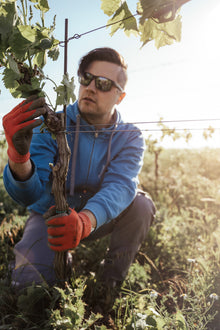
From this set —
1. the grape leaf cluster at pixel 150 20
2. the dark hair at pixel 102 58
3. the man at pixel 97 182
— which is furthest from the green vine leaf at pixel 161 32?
the dark hair at pixel 102 58

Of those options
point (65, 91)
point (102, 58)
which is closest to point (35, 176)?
point (65, 91)

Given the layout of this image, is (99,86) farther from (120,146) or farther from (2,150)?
(2,150)

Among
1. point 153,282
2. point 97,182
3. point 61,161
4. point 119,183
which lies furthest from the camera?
point 97,182

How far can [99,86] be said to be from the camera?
2.30 metres

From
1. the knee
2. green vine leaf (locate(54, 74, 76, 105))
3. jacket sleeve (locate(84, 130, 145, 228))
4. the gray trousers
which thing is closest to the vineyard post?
green vine leaf (locate(54, 74, 76, 105))

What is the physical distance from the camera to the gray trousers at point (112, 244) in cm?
200

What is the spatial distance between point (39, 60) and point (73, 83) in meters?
0.19

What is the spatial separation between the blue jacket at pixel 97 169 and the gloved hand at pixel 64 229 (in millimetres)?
284

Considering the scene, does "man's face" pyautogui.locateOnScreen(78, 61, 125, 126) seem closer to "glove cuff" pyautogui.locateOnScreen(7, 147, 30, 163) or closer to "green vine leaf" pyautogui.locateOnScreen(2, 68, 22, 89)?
"glove cuff" pyautogui.locateOnScreen(7, 147, 30, 163)

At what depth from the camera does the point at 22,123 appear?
143cm

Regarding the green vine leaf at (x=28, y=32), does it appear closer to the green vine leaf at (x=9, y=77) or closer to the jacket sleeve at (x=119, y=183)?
the green vine leaf at (x=9, y=77)

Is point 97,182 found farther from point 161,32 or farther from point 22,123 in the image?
point 161,32

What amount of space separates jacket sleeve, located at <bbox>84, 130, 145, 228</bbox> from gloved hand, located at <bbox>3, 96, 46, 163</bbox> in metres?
0.63

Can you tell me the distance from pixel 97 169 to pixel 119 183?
34cm
